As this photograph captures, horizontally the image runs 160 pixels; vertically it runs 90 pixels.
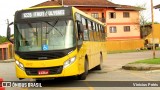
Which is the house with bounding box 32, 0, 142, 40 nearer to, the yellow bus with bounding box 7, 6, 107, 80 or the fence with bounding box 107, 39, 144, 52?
the fence with bounding box 107, 39, 144, 52

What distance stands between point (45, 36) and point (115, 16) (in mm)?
59062

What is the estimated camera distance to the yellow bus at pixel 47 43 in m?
13.6

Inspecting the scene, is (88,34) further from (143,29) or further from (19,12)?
(143,29)

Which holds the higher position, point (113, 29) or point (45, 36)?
point (45, 36)

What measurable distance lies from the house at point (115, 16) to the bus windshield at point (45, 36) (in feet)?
180

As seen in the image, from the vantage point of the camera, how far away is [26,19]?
567 inches

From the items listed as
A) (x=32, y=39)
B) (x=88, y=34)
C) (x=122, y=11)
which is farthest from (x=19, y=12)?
(x=122, y=11)

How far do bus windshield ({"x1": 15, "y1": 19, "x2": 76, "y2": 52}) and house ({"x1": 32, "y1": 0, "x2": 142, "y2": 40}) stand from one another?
180 feet

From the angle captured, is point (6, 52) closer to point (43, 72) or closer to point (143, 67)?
point (143, 67)

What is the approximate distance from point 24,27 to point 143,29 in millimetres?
73662

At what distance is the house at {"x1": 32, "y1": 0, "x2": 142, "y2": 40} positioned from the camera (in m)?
70.1

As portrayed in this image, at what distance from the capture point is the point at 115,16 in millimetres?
72188

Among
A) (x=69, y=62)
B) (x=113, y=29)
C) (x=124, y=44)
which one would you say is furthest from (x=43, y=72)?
(x=113, y=29)

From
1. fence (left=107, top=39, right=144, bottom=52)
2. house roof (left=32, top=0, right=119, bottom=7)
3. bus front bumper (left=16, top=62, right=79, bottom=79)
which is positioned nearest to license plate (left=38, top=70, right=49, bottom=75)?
bus front bumper (left=16, top=62, right=79, bottom=79)
